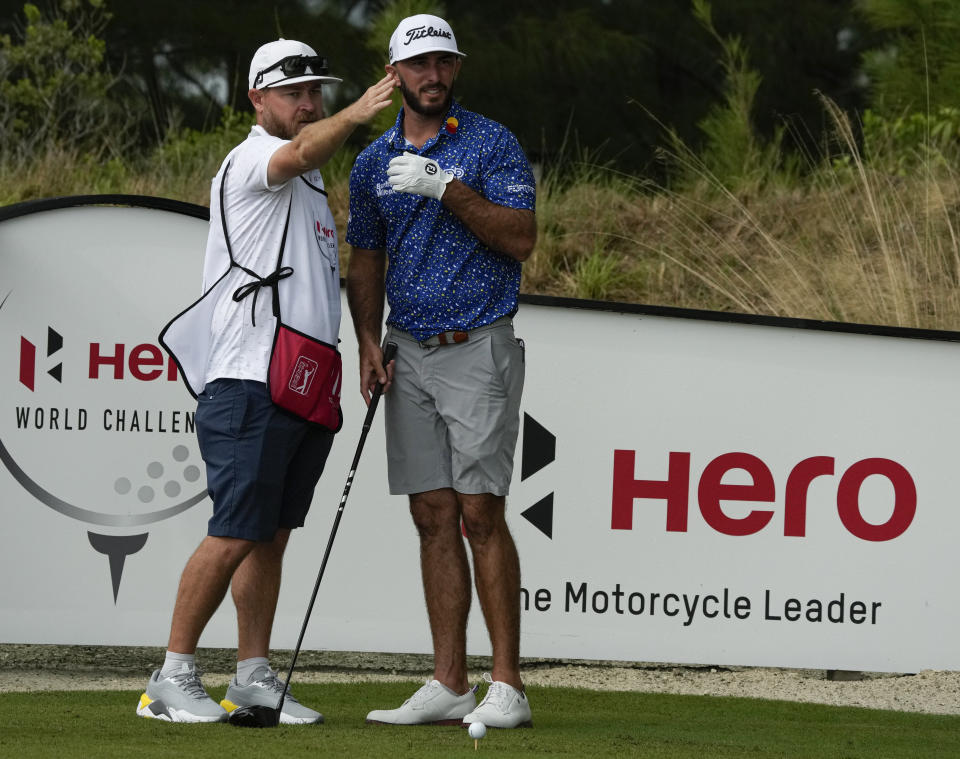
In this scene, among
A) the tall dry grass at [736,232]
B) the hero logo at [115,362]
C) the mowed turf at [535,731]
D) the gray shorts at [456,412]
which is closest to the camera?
the mowed turf at [535,731]

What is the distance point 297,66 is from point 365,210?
486mm

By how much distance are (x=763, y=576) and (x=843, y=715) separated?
0.70 m

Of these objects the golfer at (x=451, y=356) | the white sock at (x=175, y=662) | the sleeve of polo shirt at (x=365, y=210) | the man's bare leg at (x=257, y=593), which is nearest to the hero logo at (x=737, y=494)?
the golfer at (x=451, y=356)

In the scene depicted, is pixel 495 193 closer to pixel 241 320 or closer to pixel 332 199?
pixel 241 320

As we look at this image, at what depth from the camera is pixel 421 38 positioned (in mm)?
4266

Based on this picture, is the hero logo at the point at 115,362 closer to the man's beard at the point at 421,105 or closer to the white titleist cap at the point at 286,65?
the white titleist cap at the point at 286,65

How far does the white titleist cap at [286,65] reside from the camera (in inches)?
167

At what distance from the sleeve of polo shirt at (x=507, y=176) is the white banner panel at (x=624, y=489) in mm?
1237

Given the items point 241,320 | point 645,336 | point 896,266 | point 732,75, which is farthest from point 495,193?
point 732,75

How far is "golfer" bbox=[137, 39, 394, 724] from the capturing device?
160 inches

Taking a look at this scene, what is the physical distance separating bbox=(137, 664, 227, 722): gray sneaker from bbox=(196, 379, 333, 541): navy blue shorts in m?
0.41

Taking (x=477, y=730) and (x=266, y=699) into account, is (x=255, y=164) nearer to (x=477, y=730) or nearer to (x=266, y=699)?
(x=266, y=699)

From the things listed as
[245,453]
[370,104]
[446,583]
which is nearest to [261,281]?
[245,453]

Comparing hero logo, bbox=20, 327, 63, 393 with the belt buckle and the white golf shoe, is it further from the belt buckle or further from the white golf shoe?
the white golf shoe
